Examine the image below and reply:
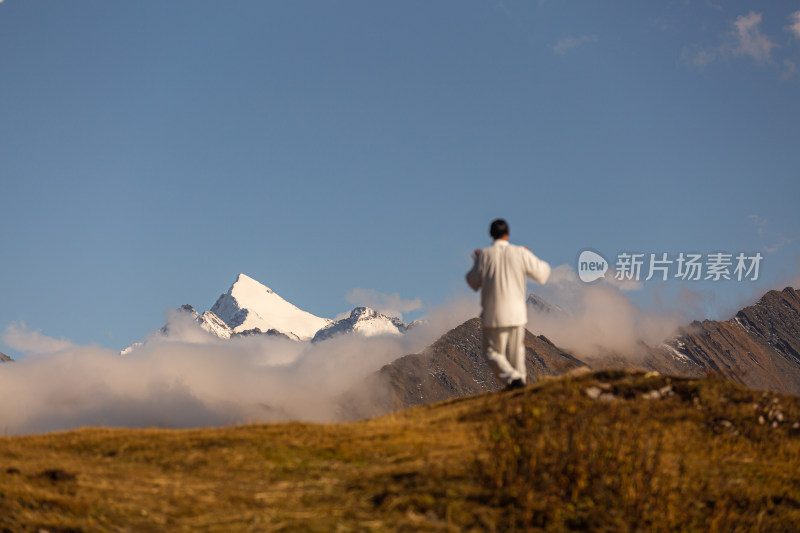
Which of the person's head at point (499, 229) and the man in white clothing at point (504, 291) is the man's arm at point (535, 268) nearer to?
the man in white clothing at point (504, 291)

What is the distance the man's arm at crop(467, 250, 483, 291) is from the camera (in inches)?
647

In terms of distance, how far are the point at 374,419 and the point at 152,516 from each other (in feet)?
23.8

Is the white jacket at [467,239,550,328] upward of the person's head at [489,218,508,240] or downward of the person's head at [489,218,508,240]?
downward

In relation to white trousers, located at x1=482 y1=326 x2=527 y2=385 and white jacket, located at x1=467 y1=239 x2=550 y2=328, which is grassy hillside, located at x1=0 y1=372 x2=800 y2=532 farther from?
white jacket, located at x1=467 y1=239 x2=550 y2=328

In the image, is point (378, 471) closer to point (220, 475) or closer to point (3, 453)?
point (220, 475)

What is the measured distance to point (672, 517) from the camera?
10.5 metres

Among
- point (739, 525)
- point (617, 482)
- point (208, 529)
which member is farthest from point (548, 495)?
point (208, 529)

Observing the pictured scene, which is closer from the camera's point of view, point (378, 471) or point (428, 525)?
point (428, 525)

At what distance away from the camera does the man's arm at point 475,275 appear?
1642 cm

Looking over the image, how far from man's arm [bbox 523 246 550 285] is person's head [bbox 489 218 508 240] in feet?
1.79

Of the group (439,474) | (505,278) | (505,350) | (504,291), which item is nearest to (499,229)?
(505,278)

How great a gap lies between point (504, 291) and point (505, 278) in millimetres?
268

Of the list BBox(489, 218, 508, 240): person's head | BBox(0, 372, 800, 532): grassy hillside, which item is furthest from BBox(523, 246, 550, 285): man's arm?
BBox(0, 372, 800, 532): grassy hillside

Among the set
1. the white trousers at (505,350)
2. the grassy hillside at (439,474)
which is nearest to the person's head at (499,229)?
the white trousers at (505,350)
